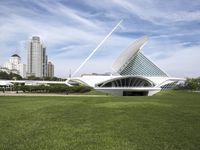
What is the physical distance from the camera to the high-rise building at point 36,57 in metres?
137

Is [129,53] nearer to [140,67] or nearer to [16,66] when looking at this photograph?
[140,67]

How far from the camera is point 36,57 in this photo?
140 metres

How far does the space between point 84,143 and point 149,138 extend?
6.27ft

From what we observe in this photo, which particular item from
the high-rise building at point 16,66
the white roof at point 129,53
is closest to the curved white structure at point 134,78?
the white roof at point 129,53

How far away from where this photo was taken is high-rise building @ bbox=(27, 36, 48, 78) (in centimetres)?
13738

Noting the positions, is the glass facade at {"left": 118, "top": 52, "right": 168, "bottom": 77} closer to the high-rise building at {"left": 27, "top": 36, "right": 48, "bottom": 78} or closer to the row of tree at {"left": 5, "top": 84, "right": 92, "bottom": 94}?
the row of tree at {"left": 5, "top": 84, "right": 92, "bottom": 94}

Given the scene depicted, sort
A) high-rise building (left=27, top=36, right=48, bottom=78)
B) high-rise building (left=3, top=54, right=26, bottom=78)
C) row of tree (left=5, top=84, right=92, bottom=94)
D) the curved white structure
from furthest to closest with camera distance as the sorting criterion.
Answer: high-rise building (left=3, top=54, right=26, bottom=78), high-rise building (left=27, top=36, right=48, bottom=78), the curved white structure, row of tree (left=5, top=84, right=92, bottom=94)

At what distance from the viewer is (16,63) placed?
15250cm

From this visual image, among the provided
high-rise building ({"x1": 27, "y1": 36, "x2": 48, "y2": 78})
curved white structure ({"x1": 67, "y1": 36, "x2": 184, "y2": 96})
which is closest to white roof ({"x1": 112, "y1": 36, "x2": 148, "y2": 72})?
curved white structure ({"x1": 67, "y1": 36, "x2": 184, "y2": 96})

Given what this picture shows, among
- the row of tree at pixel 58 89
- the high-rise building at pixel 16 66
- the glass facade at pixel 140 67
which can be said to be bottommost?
Answer: the row of tree at pixel 58 89

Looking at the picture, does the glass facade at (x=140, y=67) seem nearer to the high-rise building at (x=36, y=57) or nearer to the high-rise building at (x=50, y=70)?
the high-rise building at (x=36, y=57)

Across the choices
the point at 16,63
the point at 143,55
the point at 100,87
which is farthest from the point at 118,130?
the point at 16,63

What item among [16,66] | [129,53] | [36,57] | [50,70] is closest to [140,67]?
[129,53]

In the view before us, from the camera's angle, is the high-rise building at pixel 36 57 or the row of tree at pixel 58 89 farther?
the high-rise building at pixel 36 57
